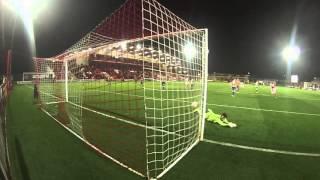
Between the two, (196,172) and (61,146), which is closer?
(196,172)

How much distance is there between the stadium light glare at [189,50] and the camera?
27.3 ft

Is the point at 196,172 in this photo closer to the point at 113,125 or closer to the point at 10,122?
the point at 113,125

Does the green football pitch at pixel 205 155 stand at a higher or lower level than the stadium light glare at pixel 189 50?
lower

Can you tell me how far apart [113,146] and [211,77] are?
58.3 meters

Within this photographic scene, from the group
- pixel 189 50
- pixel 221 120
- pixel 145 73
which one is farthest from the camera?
pixel 221 120

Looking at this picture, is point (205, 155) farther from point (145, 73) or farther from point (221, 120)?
point (221, 120)

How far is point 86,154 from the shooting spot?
713 cm

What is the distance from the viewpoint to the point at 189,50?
8648 mm

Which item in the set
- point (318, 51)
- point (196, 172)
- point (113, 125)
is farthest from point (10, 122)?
point (318, 51)

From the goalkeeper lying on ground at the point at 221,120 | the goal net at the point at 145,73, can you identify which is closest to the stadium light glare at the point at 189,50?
the goal net at the point at 145,73

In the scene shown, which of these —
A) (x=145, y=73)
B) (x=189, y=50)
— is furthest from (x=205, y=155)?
(x=189, y=50)

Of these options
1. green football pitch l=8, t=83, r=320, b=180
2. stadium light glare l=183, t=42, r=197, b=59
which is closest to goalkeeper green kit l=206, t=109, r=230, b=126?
green football pitch l=8, t=83, r=320, b=180

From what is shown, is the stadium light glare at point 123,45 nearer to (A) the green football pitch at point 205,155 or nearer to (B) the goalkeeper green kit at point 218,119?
(A) the green football pitch at point 205,155

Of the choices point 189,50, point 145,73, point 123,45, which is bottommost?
point 145,73
